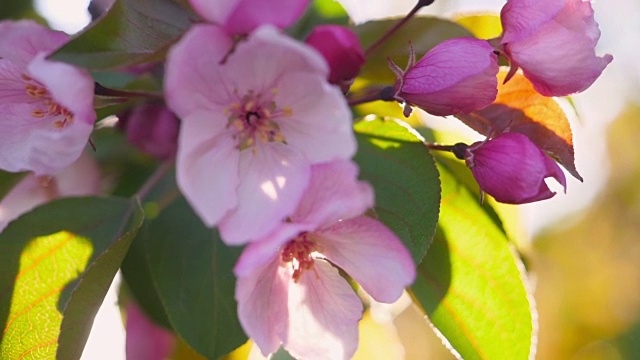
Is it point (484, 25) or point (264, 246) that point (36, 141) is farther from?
point (484, 25)

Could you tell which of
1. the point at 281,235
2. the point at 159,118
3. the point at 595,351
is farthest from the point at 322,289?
the point at 595,351

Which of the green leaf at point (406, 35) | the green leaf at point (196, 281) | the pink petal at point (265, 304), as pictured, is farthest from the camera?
the green leaf at point (406, 35)

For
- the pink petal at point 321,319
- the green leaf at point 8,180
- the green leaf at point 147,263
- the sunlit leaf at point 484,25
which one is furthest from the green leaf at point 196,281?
the sunlit leaf at point 484,25

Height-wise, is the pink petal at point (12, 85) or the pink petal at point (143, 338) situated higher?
the pink petal at point (12, 85)

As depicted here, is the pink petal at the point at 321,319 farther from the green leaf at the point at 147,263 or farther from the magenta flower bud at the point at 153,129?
the magenta flower bud at the point at 153,129

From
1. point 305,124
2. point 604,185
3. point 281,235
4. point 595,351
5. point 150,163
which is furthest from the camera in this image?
point 604,185

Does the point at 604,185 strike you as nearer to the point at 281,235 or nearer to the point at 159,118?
the point at 159,118

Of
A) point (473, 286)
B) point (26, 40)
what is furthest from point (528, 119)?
point (26, 40)
